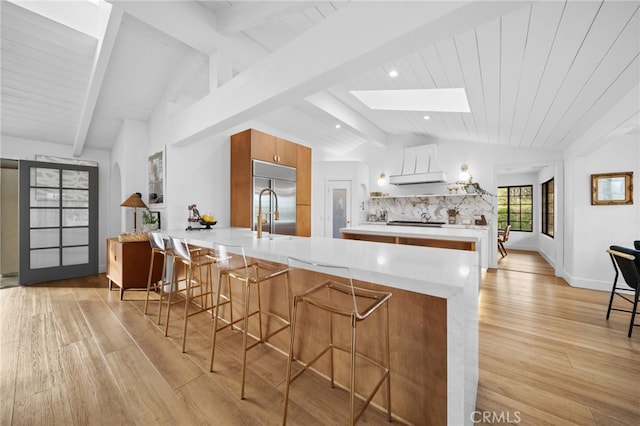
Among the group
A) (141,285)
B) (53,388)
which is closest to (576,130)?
(53,388)

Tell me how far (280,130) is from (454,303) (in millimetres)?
4752

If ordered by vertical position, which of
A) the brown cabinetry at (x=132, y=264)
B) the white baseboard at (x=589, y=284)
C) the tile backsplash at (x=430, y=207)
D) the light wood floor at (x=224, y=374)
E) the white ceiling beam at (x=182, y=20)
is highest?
the white ceiling beam at (x=182, y=20)

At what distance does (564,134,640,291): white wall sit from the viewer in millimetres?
3521

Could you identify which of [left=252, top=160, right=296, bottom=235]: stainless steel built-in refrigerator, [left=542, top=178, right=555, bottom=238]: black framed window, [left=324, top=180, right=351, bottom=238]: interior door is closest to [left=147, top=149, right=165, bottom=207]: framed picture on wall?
[left=252, top=160, right=296, bottom=235]: stainless steel built-in refrigerator

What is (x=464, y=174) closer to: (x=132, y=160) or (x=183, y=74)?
(x=183, y=74)

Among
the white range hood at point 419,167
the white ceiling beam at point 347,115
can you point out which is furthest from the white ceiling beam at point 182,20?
the white range hood at point 419,167

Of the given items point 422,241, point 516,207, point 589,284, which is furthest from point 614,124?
point 516,207

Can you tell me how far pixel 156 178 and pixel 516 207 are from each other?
29.8 feet

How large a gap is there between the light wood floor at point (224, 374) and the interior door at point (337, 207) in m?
3.75

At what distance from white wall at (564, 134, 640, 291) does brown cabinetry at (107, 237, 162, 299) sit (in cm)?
609

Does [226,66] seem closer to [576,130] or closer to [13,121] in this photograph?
[13,121]

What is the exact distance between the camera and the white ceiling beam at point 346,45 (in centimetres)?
122

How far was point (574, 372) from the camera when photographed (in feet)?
6.05

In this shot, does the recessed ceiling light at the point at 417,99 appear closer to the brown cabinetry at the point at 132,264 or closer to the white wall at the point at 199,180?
the white wall at the point at 199,180
